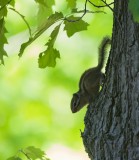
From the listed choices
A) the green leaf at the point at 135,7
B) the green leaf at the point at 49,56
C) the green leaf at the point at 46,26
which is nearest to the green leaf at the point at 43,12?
the green leaf at the point at 49,56

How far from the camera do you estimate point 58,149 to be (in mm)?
3260

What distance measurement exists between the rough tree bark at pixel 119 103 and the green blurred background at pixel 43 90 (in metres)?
1.75

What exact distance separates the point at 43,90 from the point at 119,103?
6.61 ft

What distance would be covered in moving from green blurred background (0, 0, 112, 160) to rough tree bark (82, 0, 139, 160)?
5.74 feet

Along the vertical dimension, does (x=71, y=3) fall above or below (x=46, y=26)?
above

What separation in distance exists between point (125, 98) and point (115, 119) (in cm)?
6

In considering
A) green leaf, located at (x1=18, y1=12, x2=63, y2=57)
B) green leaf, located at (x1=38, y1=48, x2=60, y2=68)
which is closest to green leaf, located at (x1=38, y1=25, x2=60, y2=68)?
green leaf, located at (x1=38, y1=48, x2=60, y2=68)

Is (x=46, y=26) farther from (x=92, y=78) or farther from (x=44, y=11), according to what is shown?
(x=92, y=78)

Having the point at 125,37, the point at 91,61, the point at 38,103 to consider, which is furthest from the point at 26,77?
the point at 125,37

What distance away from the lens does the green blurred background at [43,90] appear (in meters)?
3.25

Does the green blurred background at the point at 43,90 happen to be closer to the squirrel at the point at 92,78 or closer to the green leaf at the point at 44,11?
the squirrel at the point at 92,78

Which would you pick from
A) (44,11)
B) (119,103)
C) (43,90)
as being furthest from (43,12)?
(43,90)

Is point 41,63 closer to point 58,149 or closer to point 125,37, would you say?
point 125,37

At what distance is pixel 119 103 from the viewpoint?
1.38 m
